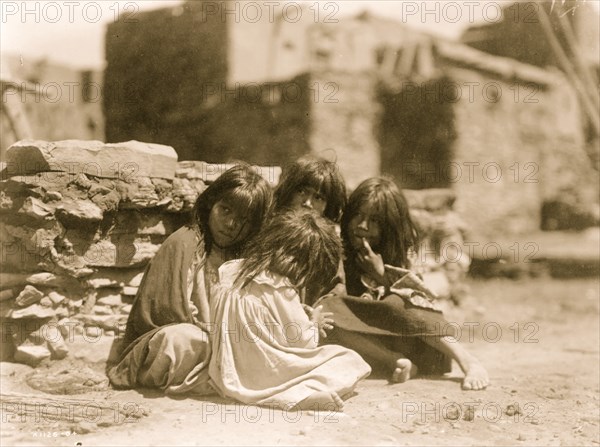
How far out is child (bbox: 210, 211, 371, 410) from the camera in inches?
132

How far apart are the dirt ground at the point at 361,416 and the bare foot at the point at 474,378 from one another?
5 centimetres

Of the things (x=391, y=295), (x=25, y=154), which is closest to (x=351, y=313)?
(x=391, y=295)

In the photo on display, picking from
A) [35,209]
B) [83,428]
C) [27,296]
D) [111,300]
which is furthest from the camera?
[111,300]

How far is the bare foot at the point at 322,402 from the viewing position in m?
3.29

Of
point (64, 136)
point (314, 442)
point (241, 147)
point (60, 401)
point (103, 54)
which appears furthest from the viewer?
point (64, 136)

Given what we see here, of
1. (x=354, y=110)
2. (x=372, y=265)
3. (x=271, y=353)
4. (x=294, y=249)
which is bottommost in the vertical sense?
(x=271, y=353)

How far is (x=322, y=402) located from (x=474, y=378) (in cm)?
111

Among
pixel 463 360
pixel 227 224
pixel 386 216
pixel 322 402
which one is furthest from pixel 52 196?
pixel 463 360

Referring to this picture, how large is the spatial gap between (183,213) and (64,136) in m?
14.3

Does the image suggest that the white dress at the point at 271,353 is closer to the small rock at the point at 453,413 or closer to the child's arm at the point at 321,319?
the child's arm at the point at 321,319

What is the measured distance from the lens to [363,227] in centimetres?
433

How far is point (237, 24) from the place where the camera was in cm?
1477

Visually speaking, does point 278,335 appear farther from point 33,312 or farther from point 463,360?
point 33,312

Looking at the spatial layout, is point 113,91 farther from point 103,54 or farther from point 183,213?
point 183,213
